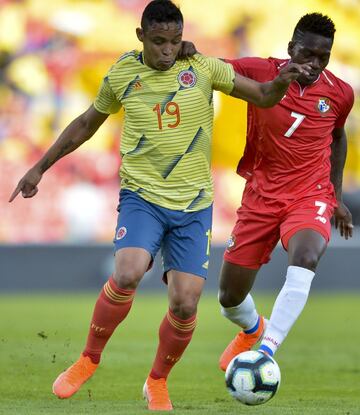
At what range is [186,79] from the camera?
8.00 meters

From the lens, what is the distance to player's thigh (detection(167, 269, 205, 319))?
25.8ft

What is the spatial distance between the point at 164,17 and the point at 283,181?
5.75 ft

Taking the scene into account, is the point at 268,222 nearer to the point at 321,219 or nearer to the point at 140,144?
the point at 321,219

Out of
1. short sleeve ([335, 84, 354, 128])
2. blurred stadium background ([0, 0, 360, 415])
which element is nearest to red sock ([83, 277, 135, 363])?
short sleeve ([335, 84, 354, 128])

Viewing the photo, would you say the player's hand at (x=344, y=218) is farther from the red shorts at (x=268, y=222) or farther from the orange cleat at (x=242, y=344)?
the orange cleat at (x=242, y=344)

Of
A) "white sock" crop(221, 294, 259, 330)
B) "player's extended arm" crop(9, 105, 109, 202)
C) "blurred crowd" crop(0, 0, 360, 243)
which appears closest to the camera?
"player's extended arm" crop(9, 105, 109, 202)

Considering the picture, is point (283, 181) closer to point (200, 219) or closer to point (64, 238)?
point (200, 219)

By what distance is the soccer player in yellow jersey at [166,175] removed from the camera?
7883 mm

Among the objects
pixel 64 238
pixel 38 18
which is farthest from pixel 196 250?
pixel 38 18

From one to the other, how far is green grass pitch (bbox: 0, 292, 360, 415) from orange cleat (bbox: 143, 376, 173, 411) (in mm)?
82

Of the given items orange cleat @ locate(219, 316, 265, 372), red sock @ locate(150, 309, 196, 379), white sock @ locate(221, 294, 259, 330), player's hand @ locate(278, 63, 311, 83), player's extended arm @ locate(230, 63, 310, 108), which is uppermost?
player's hand @ locate(278, 63, 311, 83)

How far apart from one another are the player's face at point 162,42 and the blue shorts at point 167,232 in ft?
2.88

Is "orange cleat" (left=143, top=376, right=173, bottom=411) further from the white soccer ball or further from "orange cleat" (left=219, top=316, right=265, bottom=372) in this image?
"orange cleat" (left=219, top=316, right=265, bottom=372)

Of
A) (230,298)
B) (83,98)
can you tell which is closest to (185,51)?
(230,298)
